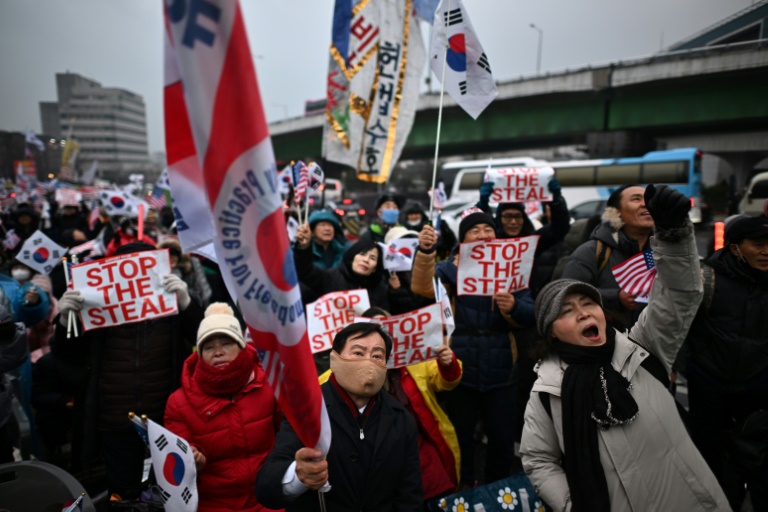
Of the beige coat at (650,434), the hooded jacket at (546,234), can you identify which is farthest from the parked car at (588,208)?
the beige coat at (650,434)

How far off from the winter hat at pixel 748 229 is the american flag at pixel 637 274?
1.66ft

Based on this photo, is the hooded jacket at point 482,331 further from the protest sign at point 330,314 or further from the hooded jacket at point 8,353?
the hooded jacket at point 8,353

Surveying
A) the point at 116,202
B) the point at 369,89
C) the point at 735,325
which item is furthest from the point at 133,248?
the point at 116,202

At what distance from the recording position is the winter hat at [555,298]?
212 centimetres

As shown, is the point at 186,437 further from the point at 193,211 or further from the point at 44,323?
the point at 44,323

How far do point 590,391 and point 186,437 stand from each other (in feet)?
6.80

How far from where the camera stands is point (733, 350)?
277cm

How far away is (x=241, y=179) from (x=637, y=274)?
2.70 metres

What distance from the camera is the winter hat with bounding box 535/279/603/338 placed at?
6.96 ft

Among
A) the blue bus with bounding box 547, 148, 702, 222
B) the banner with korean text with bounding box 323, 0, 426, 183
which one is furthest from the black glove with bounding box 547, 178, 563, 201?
the blue bus with bounding box 547, 148, 702, 222

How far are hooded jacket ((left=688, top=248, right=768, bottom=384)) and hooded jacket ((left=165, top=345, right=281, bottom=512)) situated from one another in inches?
111

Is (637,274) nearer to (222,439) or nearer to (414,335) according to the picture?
(414,335)

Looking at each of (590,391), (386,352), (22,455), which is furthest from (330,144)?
(22,455)

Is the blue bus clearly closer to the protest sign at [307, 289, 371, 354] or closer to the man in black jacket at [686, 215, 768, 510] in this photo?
the man in black jacket at [686, 215, 768, 510]
